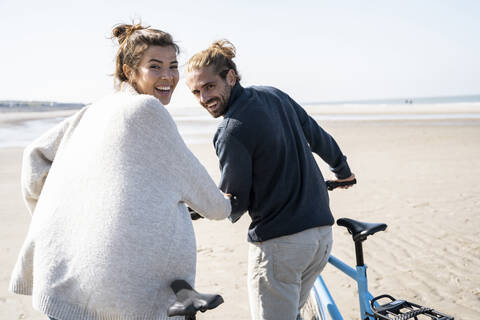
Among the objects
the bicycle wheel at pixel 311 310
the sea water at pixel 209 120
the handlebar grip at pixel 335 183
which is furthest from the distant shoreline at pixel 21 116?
the handlebar grip at pixel 335 183

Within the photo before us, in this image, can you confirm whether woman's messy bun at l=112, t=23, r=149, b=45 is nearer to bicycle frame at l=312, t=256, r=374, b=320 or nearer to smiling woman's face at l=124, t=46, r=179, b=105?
A: smiling woman's face at l=124, t=46, r=179, b=105

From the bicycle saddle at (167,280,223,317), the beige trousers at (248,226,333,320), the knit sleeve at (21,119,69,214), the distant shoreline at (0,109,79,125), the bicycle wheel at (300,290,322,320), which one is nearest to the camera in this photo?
the bicycle saddle at (167,280,223,317)

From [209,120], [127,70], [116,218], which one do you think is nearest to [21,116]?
[209,120]

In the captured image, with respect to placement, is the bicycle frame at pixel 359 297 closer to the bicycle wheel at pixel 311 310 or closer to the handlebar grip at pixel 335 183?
the bicycle wheel at pixel 311 310

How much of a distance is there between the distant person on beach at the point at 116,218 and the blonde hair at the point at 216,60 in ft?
2.58

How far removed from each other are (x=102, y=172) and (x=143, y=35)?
687mm

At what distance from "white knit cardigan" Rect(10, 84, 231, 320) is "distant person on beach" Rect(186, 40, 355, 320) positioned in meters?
0.56

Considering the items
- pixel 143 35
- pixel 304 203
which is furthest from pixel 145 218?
pixel 304 203

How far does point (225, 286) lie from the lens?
464cm

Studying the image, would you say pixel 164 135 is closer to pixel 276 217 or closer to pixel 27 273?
pixel 27 273

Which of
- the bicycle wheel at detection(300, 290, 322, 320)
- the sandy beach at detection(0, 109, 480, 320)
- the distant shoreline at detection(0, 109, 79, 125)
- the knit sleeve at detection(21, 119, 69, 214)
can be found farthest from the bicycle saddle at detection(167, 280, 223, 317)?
the distant shoreline at detection(0, 109, 79, 125)

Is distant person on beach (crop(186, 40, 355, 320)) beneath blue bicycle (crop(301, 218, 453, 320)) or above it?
above

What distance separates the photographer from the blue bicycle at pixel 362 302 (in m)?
2.00

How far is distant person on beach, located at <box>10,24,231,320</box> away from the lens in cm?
136
